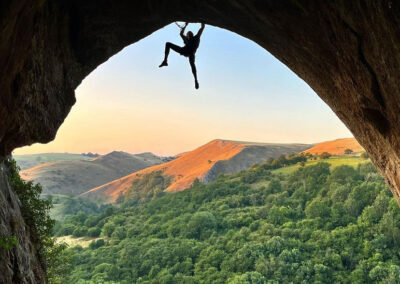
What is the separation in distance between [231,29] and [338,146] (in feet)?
593

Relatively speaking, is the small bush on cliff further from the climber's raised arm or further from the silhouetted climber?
the climber's raised arm

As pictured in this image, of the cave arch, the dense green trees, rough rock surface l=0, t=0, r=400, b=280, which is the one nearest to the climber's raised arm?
the cave arch

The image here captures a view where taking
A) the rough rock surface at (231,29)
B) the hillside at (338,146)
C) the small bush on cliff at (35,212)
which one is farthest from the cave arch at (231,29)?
the hillside at (338,146)

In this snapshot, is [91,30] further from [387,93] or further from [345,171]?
[345,171]

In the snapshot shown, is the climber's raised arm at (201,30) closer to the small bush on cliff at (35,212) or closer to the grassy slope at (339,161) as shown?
the small bush on cliff at (35,212)

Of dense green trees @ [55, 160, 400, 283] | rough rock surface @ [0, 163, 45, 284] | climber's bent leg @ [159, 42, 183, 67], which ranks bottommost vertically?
dense green trees @ [55, 160, 400, 283]

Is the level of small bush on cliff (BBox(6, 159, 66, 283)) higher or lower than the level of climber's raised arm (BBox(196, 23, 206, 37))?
lower

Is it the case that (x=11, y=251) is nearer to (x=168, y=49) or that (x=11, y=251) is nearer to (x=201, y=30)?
(x=168, y=49)

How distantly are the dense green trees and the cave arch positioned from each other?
2414 inches

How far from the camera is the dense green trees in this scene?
7675 centimetres

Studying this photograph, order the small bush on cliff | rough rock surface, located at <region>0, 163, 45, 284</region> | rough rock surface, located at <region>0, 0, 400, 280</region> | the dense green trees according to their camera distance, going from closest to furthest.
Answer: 1. rough rock surface, located at <region>0, 0, 400, 280</region>
2. rough rock surface, located at <region>0, 163, 45, 284</region>
3. the small bush on cliff
4. the dense green trees

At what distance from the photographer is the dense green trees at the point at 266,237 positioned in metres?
76.8

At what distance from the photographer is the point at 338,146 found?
177000mm

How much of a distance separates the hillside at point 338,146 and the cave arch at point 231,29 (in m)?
170
